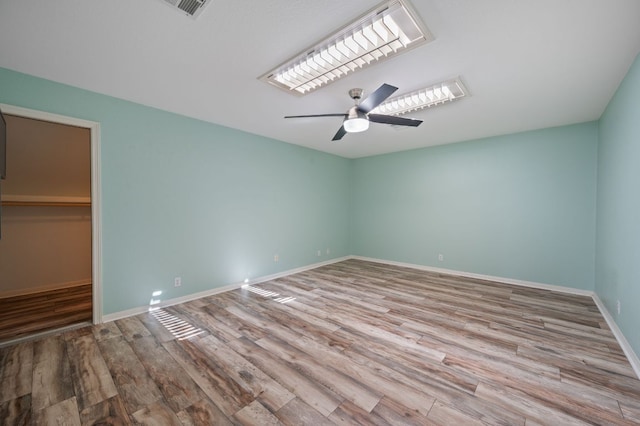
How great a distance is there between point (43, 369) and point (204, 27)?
2.92 m

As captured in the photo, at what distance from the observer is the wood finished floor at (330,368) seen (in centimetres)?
154

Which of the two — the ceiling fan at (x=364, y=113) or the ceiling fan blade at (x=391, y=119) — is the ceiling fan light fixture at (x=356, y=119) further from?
the ceiling fan blade at (x=391, y=119)

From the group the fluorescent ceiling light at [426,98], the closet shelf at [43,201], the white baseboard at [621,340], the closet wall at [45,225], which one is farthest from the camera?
the closet shelf at [43,201]

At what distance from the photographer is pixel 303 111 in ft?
10.7

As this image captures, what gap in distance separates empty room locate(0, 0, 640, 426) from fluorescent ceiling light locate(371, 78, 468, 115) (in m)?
0.03

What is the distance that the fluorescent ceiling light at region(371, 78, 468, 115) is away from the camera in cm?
258

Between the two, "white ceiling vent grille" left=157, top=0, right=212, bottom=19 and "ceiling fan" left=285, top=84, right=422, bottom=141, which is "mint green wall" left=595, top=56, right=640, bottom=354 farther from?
"white ceiling vent grille" left=157, top=0, right=212, bottom=19

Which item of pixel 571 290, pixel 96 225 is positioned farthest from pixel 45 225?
pixel 571 290

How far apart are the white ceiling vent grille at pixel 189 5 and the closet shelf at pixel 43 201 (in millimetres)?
4184

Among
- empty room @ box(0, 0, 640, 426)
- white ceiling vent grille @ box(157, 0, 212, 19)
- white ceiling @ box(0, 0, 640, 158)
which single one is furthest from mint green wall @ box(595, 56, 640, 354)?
white ceiling vent grille @ box(157, 0, 212, 19)

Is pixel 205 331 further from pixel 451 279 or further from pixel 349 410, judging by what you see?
pixel 451 279

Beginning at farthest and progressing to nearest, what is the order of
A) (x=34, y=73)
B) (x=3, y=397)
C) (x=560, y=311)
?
(x=560, y=311), (x=34, y=73), (x=3, y=397)

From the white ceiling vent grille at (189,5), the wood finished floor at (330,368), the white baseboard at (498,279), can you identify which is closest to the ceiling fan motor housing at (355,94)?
the white ceiling vent grille at (189,5)

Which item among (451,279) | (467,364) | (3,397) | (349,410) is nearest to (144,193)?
(3,397)
